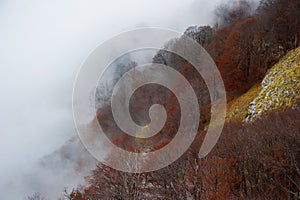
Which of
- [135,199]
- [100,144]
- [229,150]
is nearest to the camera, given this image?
[135,199]

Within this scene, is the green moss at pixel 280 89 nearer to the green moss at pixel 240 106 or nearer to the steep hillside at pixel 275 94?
the steep hillside at pixel 275 94

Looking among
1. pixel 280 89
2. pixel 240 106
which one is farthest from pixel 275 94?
pixel 240 106

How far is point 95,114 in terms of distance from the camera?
2152 inches

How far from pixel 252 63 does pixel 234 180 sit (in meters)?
21.9

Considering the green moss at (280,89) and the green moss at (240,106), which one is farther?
the green moss at (240,106)

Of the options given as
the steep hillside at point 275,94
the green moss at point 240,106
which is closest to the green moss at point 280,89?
the steep hillside at point 275,94

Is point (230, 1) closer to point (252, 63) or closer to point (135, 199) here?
point (252, 63)

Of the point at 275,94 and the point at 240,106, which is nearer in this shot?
the point at 275,94

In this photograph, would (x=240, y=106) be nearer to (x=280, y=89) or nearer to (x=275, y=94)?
(x=275, y=94)

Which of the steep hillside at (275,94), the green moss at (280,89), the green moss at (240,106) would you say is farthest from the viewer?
the green moss at (240,106)

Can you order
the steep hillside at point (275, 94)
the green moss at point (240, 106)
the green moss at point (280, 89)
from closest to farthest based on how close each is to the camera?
the green moss at point (280, 89) < the steep hillside at point (275, 94) < the green moss at point (240, 106)

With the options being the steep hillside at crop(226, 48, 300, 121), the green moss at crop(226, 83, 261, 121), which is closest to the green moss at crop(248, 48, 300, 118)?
the steep hillside at crop(226, 48, 300, 121)

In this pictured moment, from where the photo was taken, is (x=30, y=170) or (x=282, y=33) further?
(x=30, y=170)

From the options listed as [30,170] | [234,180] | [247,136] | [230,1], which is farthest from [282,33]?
[30,170]
